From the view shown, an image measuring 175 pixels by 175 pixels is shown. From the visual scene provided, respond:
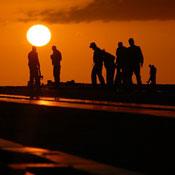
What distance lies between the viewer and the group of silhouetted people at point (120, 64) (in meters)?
26.9

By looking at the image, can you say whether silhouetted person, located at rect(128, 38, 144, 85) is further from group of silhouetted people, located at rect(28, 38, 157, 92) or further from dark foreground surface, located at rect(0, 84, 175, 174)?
dark foreground surface, located at rect(0, 84, 175, 174)

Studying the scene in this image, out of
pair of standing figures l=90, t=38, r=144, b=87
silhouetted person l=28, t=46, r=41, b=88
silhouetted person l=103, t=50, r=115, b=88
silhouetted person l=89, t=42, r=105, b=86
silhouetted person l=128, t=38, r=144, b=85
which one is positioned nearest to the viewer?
silhouetted person l=128, t=38, r=144, b=85

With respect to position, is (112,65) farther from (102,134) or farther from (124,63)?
(102,134)

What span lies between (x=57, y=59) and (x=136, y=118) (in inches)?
840

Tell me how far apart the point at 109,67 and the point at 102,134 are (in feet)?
52.7

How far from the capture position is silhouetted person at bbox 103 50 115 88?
2900cm

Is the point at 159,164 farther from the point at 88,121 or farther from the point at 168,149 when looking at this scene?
the point at 88,121

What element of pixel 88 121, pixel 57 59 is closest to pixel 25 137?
pixel 88 121

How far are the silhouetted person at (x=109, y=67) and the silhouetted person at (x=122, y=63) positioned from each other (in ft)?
0.85

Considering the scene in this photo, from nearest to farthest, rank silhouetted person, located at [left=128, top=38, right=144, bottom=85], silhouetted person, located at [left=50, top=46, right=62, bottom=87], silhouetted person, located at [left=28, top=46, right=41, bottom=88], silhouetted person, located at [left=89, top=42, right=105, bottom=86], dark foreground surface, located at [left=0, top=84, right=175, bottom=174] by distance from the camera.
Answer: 1. dark foreground surface, located at [left=0, top=84, right=175, bottom=174]
2. silhouetted person, located at [left=128, top=38, right=144, bottom=85]
3. silhouetted person, located at [left=89, top=42, right=105, bottom=86]
4. silhouetted person, located at [left=28, top=46, right=41, bottom=88]
5. silhouetted person, located at [left=50, top=46, right=62, bottom=87]

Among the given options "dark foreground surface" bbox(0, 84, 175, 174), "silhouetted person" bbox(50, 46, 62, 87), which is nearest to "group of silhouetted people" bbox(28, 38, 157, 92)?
"silhouetted person" bbox(50, 46, 62, 87)

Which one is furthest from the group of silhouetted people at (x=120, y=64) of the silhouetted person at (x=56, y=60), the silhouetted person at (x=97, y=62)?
the silhouetted person at (x=56, y=60)

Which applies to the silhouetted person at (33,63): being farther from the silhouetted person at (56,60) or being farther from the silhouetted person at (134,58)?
the silhouetted person at (134,58)

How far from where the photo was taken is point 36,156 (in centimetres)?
819
